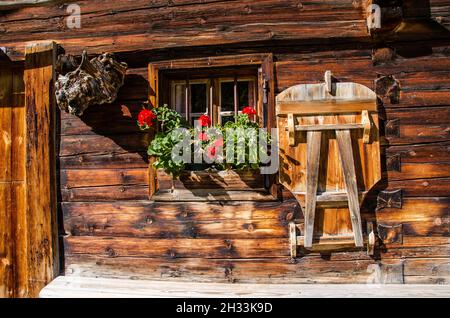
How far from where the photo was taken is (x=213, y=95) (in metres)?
3.41

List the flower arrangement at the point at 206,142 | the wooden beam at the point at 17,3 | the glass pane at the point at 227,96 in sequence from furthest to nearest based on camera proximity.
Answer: the wooden beam at the point at 17,3 < the glass pane at the point at 227,96 < the flower arrangement at the point at 206,142

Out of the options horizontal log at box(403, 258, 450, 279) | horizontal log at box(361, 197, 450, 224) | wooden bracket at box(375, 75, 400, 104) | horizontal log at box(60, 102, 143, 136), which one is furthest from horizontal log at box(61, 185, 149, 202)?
horizontal log at box(403, 258, 450, 279)

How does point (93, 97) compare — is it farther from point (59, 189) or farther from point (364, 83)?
point (364, 83)

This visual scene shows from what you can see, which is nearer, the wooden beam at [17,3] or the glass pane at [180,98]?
the glass pane at [180,98]

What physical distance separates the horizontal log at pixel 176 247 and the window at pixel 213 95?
1191mm

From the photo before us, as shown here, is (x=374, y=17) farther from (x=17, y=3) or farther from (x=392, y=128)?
(x=17, y=3)

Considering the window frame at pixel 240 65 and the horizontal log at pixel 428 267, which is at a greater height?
the window frame at pixel 240 65

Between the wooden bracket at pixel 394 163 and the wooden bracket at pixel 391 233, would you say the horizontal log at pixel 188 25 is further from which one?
the wooden bracket at pixel 391 233

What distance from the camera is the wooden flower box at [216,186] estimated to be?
3.14 meters

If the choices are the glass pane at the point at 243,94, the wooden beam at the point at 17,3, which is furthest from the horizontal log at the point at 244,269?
the wooden beam at the point at 17,3

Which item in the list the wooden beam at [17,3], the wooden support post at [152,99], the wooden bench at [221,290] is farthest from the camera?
the wooden beam at [17,3]

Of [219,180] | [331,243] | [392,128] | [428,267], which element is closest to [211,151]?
[219,180]

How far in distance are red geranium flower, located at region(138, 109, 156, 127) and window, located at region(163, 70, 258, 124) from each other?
0.40m

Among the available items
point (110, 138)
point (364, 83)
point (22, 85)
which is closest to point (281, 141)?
point (364, 83)
